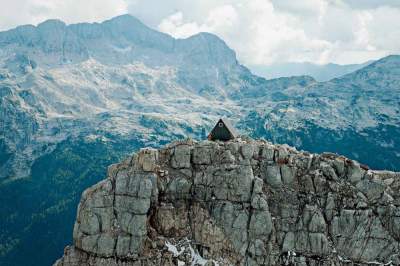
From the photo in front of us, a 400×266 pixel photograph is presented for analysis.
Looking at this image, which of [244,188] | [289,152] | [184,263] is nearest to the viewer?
[184,263]

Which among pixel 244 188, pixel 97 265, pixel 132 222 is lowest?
pixel 97 265

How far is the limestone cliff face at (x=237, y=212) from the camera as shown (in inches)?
3548

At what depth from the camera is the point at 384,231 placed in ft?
297

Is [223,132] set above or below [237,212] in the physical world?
above

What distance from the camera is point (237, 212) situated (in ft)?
306

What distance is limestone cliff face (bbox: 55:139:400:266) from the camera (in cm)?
A: 9012

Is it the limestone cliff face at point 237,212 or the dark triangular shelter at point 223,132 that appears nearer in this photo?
the limestone cliff face at point 237,212

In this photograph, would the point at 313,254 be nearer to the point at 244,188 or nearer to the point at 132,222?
the point at 244,188

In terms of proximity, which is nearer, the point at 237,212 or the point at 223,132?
the point at 237,212

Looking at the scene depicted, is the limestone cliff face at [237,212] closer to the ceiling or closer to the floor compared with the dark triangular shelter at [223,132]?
closer to the floor

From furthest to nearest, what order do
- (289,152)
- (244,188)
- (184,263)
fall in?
(289,152)
(244,188)
(184,263)

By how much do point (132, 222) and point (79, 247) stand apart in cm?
1100

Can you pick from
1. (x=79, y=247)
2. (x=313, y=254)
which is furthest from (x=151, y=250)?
(x=313, y=254)

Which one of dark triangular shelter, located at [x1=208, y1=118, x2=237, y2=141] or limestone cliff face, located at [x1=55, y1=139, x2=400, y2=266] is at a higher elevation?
dark triangular shelter, located at [x1=208, y1=118, x2=237, y2=141]
